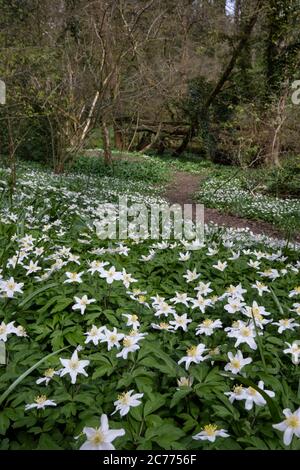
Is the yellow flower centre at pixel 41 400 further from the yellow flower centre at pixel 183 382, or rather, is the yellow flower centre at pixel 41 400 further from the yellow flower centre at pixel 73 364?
the yellow flower centre at pixel 183 382

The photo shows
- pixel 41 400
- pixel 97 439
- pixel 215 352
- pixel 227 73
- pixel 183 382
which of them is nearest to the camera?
pixel 97 439

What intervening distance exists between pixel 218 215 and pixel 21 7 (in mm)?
9126

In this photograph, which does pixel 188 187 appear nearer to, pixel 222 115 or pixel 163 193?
pixel 163 193

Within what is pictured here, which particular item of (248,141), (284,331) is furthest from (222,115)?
(284,331)

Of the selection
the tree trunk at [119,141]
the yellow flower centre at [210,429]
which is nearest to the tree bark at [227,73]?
the tree trunk at [119,141]

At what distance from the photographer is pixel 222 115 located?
20016mm

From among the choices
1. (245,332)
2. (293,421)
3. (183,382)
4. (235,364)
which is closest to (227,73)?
(245,332)

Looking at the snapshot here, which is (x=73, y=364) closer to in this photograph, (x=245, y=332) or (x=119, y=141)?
(x=245, y=332)

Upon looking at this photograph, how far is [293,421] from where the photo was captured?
4.26 ft

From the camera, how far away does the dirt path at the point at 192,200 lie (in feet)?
29.2

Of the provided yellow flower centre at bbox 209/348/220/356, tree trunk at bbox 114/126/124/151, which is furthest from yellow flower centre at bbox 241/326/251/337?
tree trunk at bbox 114/126/124/151

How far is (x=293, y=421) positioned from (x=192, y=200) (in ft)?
35.6

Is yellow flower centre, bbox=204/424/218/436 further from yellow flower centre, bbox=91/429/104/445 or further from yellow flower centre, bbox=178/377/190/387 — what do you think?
yellow flower centre, bbox=91/429/104/445

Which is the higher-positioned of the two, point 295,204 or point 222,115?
point 222,115
